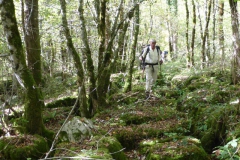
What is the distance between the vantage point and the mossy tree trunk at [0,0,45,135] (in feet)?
16.2

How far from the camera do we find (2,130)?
5.52 metres

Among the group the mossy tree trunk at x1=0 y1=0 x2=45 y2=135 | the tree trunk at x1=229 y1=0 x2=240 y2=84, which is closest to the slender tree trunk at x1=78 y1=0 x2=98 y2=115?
the mossy tree trunk at x1=0 y1=0 x2=45 y2=135

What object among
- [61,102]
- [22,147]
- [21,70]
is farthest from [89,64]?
[22,147]

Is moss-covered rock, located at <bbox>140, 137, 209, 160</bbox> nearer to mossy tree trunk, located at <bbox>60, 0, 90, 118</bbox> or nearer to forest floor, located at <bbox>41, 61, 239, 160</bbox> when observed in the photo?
forest floor, located at <bbox>41, 61, 239, 160</bbox>

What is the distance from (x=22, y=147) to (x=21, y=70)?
5.12 feet

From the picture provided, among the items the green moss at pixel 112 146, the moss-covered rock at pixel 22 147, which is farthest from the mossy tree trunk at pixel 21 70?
the green moss at pixel 112 146

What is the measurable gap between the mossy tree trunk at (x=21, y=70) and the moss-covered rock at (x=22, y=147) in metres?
0.47

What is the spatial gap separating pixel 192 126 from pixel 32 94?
403 cm

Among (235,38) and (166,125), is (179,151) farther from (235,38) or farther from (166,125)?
(235,38)

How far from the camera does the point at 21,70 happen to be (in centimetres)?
518

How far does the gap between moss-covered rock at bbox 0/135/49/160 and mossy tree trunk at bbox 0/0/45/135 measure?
47 cm

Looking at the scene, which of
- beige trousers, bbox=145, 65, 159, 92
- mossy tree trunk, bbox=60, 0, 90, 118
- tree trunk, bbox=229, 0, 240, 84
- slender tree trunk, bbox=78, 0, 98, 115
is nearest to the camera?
tree trunk, bbox=229, 0, 240, 84

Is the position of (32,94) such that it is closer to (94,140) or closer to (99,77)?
(94,140)

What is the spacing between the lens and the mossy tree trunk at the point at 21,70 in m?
4.95
